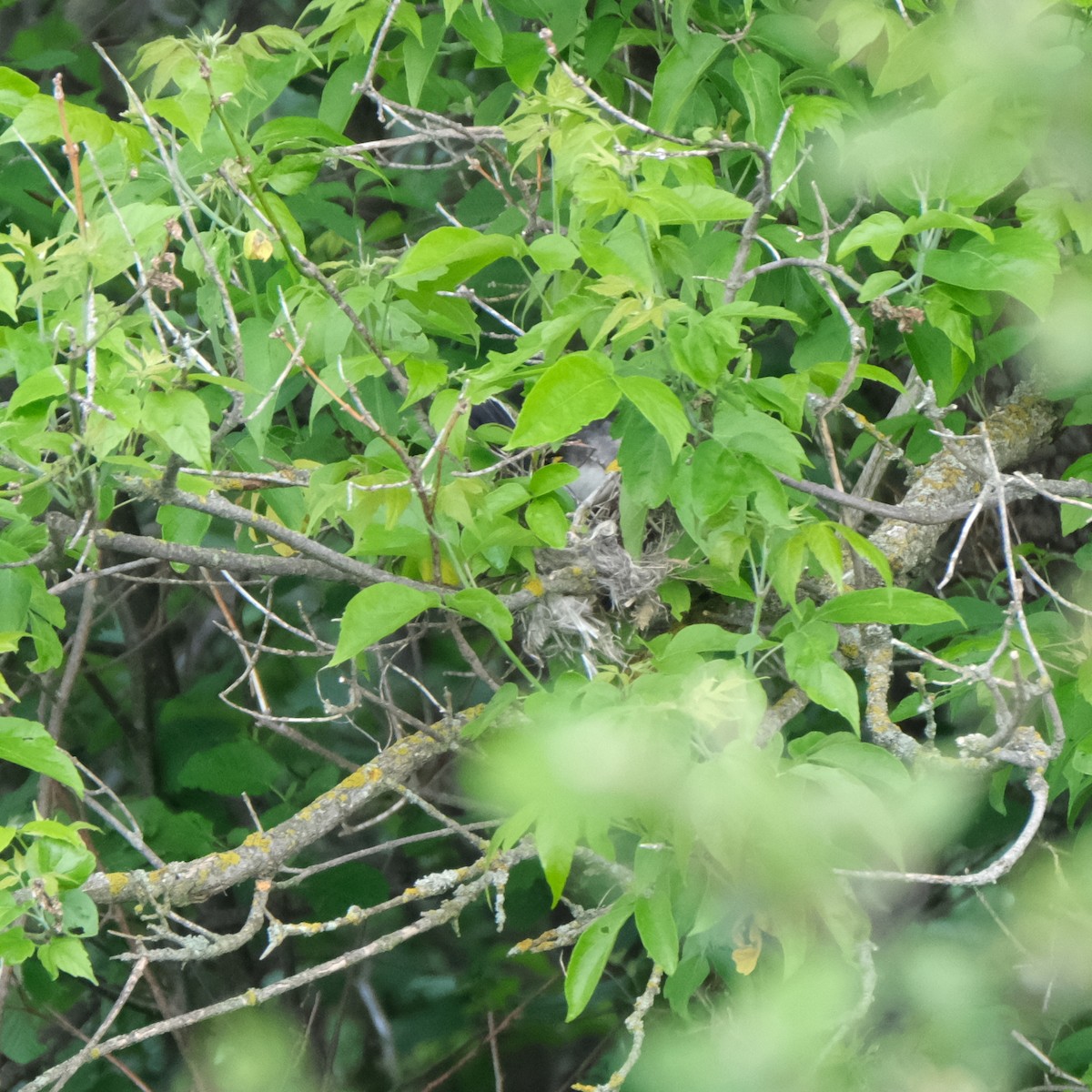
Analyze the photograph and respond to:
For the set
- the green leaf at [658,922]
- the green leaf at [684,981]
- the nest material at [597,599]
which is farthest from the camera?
the green leaf at [684,981]

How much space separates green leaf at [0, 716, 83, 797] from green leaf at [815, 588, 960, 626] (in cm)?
75

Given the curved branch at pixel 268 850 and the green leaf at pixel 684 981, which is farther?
the green leaf at pixel 684 981

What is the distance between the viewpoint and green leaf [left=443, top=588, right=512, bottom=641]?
3.84ft

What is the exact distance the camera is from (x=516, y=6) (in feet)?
5.23

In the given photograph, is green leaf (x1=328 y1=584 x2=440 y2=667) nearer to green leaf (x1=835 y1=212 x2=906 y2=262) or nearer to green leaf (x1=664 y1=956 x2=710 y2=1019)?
green leaf (x1=835 y1=212 x2=906 y2=262)

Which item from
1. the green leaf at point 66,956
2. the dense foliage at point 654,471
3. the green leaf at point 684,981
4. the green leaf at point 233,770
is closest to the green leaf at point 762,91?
the dense foliage at point 654,471

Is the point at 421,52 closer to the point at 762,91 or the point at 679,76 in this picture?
the point at 679,76

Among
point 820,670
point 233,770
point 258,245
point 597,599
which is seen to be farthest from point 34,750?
point 233,770

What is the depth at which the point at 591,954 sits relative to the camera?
1.27 metres

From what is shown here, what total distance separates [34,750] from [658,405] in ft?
2.23

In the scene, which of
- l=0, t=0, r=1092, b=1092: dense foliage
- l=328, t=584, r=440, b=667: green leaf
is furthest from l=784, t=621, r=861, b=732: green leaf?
l=328, t=584, r=440, b=667: green leaf

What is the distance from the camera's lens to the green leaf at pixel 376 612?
1.13 metres

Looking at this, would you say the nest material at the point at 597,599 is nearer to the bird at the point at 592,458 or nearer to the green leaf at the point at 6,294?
the bird at the point at 592,458

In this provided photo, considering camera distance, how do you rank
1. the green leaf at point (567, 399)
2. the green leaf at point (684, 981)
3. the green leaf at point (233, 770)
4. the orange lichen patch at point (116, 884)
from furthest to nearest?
the green leaf at point (233, 770) → the green leaf at point (684, 981) → the orange lichen patch at point (116, 884) → the green leaf at point (567, 399)
